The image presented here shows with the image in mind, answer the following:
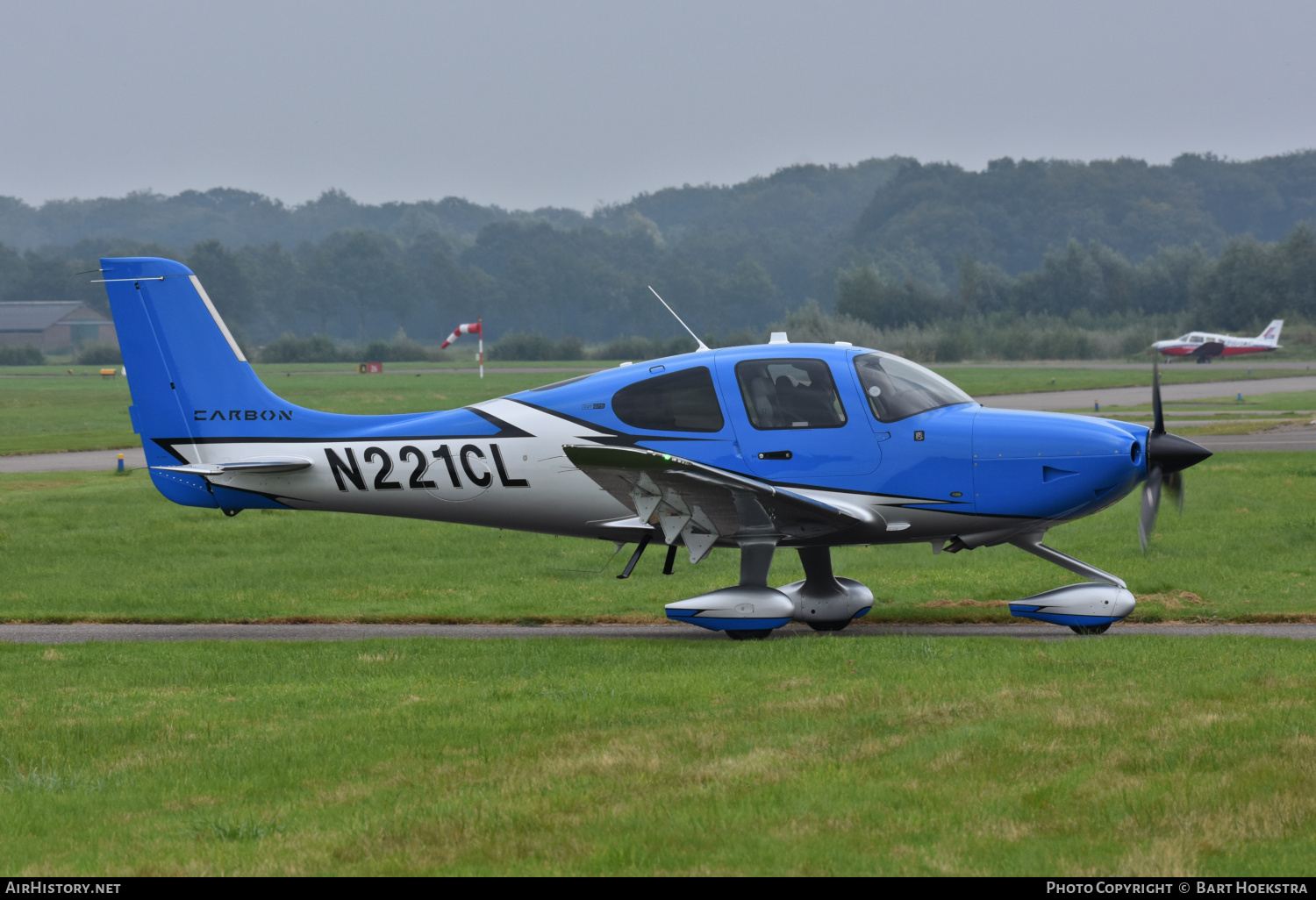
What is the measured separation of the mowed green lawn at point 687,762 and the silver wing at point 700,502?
1.32 metres

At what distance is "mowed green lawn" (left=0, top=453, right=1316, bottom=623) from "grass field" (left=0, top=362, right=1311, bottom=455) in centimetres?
2009

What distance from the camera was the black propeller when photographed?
38.7 feet

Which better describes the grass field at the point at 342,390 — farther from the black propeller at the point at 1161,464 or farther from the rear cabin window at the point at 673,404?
the black propeller at the point at 1161,464

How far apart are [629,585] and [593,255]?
145769 mm

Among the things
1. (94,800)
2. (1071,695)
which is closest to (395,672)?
(94,800)

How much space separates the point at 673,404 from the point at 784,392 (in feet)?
3.67

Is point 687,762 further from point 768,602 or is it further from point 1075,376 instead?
point 1075,376

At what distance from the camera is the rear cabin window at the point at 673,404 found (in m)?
12.4

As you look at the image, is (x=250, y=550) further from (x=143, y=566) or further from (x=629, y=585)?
(x=629, y=585)

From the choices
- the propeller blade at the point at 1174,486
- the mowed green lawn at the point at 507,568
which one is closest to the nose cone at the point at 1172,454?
the propeller blade at the point at 1174,486

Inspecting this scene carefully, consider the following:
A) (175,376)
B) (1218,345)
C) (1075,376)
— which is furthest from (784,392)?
(1218,345)

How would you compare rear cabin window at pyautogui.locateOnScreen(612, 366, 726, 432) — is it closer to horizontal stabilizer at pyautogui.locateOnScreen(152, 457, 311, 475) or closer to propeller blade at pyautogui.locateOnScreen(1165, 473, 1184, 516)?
horizontal stabilizer at pyautogui.locateOnScreen(152, 457, 311, 475)

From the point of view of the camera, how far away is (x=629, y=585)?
16109 millimetres

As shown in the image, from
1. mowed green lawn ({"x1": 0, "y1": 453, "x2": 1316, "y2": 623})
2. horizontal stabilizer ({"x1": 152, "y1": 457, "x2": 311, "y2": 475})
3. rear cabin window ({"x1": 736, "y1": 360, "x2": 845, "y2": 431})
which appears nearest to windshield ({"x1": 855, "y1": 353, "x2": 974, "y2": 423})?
rear cabin window ({"x1": 736, "y1": 360, "x2": 845, "y2": 431})
